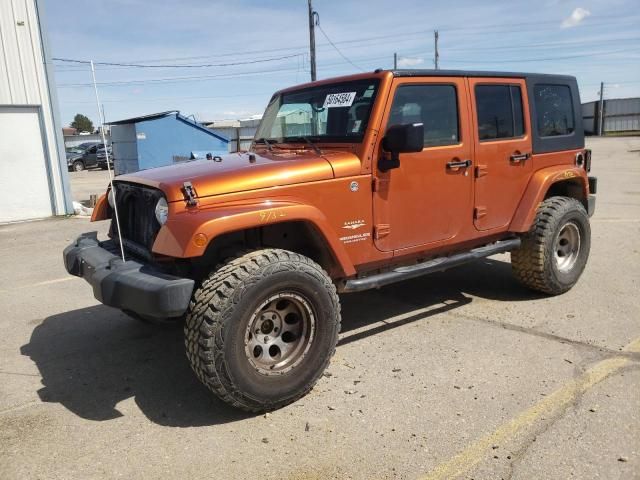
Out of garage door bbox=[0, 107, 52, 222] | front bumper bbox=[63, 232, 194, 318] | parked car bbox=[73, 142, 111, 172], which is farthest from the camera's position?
parked car bbox=[73, 142, 111, 172]

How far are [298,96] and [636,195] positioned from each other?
1026 centimetres

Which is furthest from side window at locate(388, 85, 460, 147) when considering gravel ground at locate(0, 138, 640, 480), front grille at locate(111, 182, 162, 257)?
front grille at locate(111, 182, 162, 257)

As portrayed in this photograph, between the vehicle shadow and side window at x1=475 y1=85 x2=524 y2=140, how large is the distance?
1632 millimetres

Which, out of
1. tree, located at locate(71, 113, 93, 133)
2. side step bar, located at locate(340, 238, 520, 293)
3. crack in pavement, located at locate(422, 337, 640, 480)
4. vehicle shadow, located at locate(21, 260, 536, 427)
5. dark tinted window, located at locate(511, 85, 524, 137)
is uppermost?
tree, located at locate(71, 113, 93, 133)

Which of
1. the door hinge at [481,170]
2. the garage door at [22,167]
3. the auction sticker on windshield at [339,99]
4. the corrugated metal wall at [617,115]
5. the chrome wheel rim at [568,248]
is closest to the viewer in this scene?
the auction sticker on windshield at [339,99]

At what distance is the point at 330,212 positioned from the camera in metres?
3.66

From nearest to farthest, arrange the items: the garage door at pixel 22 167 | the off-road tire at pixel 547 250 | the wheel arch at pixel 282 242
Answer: the wheel arch at pixel 282 242
the off-road tire at pixel 547 250
the garage door at pixel 22 167

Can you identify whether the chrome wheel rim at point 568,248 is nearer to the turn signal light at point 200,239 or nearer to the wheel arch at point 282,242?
the wheel arch at point 282,242

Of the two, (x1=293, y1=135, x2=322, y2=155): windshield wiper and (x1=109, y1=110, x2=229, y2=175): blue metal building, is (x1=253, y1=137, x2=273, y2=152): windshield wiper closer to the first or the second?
(x1=293, y1=135, x2=322, y2=155): windshield wiper

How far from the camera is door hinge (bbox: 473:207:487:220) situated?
460 centimetres

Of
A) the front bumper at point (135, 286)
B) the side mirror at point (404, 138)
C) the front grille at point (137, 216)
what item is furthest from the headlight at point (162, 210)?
the side mirror at point (404, 138)

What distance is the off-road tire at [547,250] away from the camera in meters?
5.07

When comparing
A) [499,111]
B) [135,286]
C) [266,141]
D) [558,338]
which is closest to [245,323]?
[135,286]

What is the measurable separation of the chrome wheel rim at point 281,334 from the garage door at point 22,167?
10.5 meters
